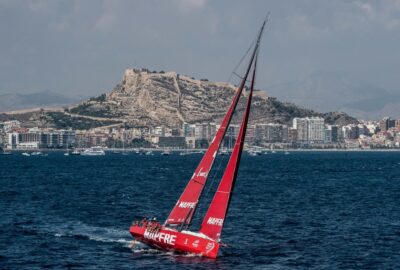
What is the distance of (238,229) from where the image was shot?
59.4 metres

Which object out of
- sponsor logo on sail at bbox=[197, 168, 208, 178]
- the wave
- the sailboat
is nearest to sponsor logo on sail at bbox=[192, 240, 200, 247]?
the sailboat

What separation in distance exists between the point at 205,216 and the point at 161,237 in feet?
8.50

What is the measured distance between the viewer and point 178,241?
47.4m

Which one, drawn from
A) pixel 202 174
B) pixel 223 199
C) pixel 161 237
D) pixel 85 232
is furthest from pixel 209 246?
pixel 85 232

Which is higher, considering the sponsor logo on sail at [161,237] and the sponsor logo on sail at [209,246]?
the sponsor logo on sail at [161,237]

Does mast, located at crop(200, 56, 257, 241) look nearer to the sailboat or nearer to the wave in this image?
the sailboat

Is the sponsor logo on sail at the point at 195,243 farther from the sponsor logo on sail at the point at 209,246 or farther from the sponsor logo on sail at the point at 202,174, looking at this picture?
the sponsor logo on sail at the point at 202,174

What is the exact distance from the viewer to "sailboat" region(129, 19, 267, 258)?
46.9 metres

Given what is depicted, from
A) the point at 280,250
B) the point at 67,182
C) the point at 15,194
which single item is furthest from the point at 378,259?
the point at 67,182

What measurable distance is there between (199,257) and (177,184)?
68246 mm

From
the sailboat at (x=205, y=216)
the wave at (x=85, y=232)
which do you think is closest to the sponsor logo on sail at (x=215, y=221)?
the sailboat at (x=205, y=216)

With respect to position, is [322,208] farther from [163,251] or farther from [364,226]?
[163,251]

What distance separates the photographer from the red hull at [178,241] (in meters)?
46.7

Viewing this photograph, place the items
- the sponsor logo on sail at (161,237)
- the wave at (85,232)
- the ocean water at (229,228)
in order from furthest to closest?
1. the wave at (85,232)
2. the sponsor logo on sail at (161,237)
3. the ocean water at (229,228)
